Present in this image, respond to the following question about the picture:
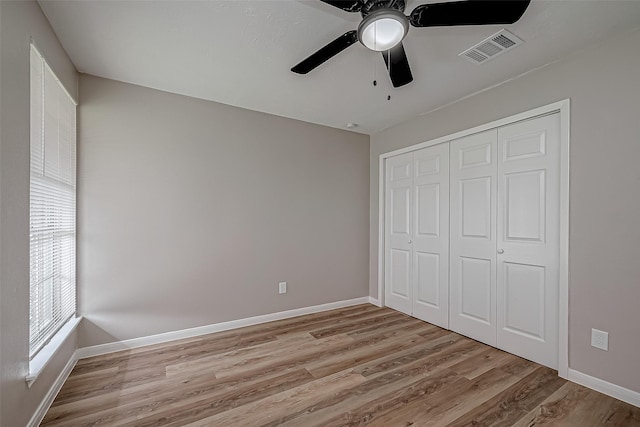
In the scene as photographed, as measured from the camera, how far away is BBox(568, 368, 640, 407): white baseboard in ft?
6.07

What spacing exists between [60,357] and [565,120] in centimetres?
408

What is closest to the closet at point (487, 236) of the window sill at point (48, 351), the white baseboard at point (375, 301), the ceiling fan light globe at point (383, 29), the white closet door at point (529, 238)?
the white closet door at point (529, 238)

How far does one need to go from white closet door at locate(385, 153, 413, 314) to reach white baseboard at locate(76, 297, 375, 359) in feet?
2.06

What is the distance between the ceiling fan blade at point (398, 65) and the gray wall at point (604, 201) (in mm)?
1322

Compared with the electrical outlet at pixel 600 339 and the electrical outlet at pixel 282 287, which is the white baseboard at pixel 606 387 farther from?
the electrical outlet at pixel 282 287

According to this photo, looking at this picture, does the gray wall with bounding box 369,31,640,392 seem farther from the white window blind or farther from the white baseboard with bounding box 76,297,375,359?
the white window blind

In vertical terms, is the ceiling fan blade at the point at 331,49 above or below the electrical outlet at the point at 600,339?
above

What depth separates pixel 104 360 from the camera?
7.93ft

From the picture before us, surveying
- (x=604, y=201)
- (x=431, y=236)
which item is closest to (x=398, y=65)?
(x=604, y=201)

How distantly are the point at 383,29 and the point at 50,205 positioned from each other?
2355mm

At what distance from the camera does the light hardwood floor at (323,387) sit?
1.74 meters

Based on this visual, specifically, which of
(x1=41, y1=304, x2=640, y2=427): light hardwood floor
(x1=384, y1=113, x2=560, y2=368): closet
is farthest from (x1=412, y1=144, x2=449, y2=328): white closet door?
(x1=41, y1=304, x2=640, y2=427): light hardwood floor

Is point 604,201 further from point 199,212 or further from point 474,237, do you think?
point 199,212

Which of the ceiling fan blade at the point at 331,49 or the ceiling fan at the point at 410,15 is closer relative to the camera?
the ceiling fan at the point at 410,15
